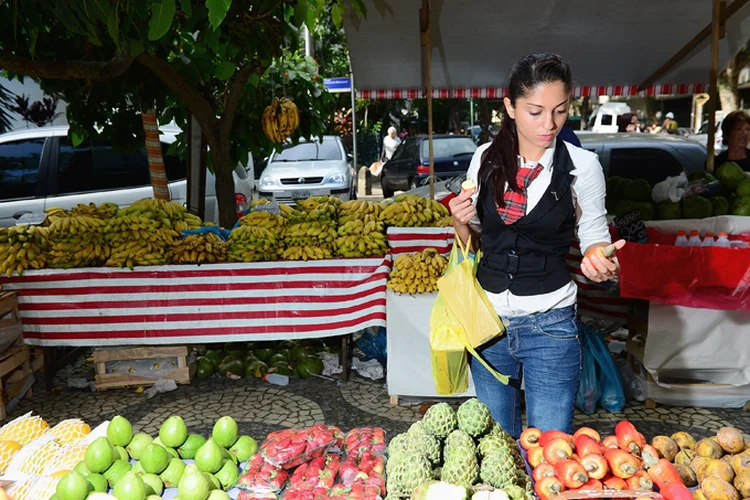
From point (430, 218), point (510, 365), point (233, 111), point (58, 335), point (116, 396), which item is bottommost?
point (116, 396)

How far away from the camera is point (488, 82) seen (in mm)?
7164

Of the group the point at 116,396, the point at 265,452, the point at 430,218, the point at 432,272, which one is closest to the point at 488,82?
the point at 430,218

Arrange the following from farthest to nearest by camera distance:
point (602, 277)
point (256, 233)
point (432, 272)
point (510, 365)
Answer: point (256, 233)
point (432, 272)
point (510, 365)
point (602, 277)

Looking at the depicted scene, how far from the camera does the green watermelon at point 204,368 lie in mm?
5055

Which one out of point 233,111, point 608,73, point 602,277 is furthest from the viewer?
point 608,73

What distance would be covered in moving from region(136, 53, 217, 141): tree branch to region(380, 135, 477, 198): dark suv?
378 inches

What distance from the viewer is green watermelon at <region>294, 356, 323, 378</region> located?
5.04 m

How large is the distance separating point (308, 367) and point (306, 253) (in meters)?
0.99

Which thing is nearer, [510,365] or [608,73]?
[510,365]

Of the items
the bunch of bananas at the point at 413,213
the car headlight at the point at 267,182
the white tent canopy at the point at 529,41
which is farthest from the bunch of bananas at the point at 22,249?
the car headlight at the point at 267,182

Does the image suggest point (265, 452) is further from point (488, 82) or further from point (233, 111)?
point (488, 82)

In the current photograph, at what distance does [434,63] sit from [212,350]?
3705 millimetres

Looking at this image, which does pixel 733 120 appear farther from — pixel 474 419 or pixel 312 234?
pixel 474 419

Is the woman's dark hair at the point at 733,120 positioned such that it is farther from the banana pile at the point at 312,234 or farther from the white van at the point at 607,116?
the white van at the point at 607,116
